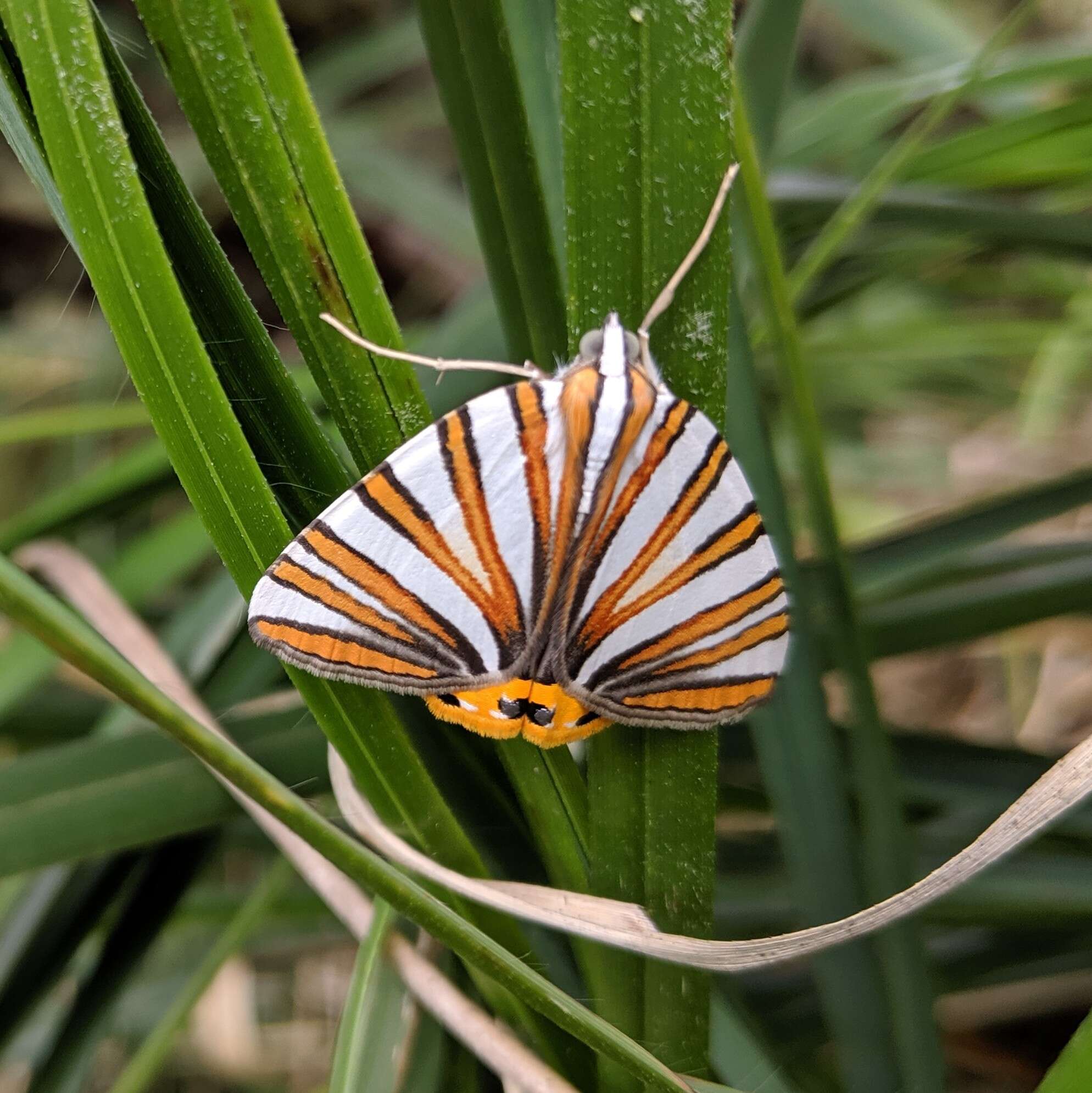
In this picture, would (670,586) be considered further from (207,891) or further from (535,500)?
(207,891)

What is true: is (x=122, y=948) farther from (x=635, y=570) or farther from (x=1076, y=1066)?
(x=1076, y=1066)

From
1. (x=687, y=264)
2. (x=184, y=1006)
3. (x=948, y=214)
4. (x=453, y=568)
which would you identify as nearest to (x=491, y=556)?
(x=453, y=568)

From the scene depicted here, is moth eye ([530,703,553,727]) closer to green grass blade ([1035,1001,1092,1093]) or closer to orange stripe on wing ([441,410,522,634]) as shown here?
orange stripe on wing ([441,410,522,634])

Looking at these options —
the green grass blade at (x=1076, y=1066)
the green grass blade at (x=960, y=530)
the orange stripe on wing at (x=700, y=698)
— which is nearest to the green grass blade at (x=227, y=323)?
the orange stripe on wing at (x=700, y=698)

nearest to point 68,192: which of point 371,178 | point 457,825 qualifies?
point 457,825

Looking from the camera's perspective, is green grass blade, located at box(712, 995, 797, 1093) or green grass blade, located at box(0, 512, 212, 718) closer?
green grass blade, located at box(712, 995, 797, 1093)

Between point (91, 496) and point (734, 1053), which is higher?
point (91, 496)

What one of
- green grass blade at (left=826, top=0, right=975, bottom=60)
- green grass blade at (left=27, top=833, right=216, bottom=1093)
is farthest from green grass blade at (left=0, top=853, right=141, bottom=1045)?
green grass blade at (left=826, top=0, right=975, bottom=60)
